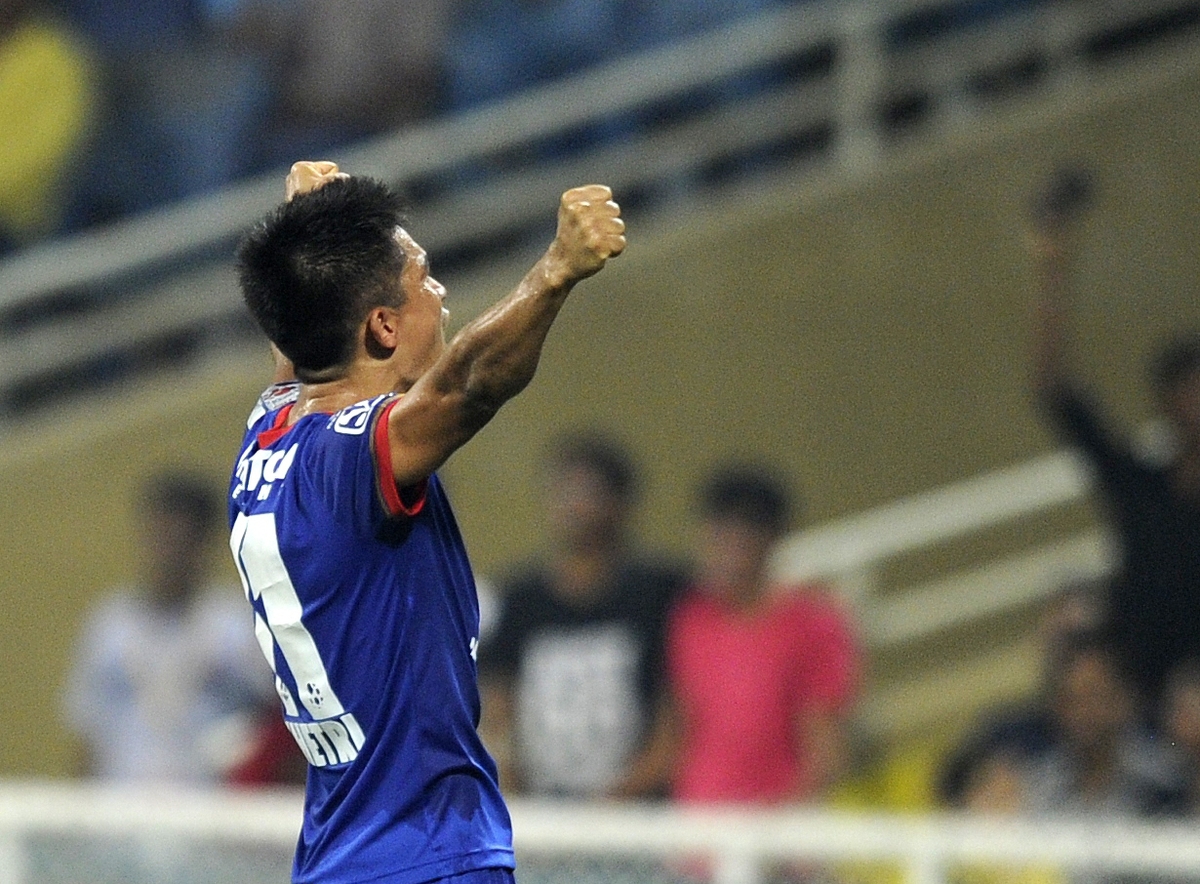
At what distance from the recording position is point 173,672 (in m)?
6.91

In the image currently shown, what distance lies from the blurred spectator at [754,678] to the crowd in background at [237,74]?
203 centimetres

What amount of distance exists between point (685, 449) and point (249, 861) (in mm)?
2233

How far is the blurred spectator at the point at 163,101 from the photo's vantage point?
25.9ft

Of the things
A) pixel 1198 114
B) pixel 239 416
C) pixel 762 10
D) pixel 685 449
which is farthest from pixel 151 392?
pixel 1198 114

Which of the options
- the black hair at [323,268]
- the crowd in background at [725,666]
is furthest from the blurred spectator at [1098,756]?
the black hair at [323,268]

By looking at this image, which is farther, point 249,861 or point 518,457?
point 518,457

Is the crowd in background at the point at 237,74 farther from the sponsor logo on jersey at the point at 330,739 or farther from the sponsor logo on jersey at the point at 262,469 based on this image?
the sponsor logo on jersey at the point at 330,739

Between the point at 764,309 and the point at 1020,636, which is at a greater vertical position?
the point at 764,309

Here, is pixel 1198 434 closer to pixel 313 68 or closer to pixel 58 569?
pixel 313 68

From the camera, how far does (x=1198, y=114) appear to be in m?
7.13

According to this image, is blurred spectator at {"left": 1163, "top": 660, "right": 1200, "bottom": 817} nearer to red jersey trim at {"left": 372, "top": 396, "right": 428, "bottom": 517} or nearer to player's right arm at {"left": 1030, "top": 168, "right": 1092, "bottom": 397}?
player's right arm at {"left": 1030, "top": 168, "right": 1092, "bottom": 397}

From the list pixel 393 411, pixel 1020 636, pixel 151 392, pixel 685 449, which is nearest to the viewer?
pixel 393 411

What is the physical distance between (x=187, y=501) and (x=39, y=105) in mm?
1751

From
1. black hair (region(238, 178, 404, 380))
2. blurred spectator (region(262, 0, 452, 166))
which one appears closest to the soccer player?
black hair (region(238, 178, 404, 380))
